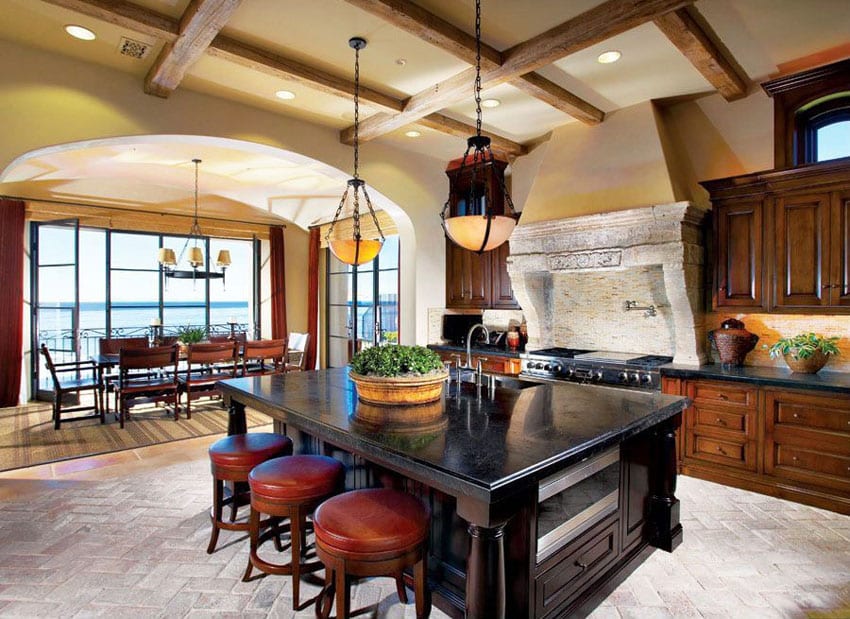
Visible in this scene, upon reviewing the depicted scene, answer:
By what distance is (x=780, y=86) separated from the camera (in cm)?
368

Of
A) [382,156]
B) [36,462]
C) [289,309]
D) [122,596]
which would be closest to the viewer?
[122,596]

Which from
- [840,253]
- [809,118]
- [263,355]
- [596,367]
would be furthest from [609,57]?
[263,355]

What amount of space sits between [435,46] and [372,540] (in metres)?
3.01

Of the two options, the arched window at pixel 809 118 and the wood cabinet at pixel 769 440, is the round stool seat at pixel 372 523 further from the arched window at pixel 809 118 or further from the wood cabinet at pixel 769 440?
the arched window at pixel 809 118

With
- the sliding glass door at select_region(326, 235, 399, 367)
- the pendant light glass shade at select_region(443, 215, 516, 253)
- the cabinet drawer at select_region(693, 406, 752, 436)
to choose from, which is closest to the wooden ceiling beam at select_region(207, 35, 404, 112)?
the pendant light glass shade at select_region(443, 215, 516, 253)

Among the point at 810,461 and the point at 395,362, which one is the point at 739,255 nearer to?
the point at 810,461

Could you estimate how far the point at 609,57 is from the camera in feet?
11.6

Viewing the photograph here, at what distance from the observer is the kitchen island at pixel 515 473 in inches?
64.9

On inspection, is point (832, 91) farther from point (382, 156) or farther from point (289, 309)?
point (289, 309)

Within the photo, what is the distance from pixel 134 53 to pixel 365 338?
5507 millimetres

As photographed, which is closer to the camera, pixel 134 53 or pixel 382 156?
pixel 134 53

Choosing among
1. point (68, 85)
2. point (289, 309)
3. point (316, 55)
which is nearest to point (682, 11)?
point (316, 55)

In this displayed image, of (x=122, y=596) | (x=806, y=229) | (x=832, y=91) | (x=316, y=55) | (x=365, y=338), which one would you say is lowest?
(x=122, y=596)

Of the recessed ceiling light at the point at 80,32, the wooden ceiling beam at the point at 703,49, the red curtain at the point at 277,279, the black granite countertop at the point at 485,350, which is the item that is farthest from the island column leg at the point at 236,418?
the red curtain at the point at 277,279
